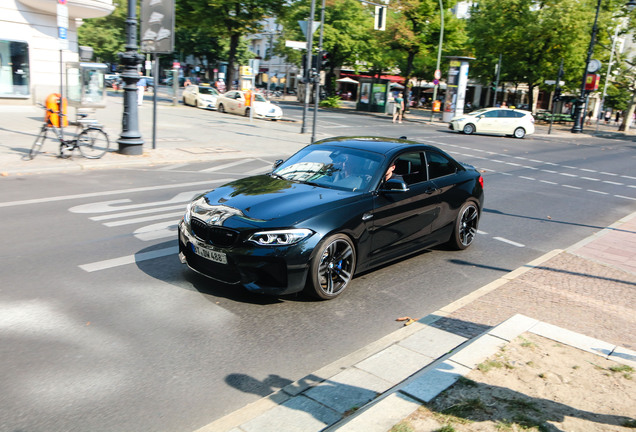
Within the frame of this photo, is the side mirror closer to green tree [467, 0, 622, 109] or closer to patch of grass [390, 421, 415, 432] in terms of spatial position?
patch of grass [390, 421, 415, 432]

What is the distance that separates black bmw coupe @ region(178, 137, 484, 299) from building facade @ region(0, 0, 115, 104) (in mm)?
22112

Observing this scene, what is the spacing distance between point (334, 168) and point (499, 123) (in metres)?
26.5

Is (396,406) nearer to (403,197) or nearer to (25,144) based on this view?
(403,197)

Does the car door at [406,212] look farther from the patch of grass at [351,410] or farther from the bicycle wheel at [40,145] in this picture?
the bicycle wheel at [40,145]

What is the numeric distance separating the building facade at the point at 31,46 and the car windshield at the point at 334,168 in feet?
71.1

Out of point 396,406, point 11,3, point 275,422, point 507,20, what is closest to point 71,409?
point 275,422

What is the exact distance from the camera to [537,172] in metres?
17.4

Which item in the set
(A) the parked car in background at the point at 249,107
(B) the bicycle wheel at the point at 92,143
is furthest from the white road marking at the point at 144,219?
(A) the parked car in background at the point at 249,107

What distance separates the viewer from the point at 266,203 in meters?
5.44

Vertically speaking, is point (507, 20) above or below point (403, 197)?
above

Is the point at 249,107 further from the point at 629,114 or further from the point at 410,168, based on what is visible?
the point at 629,114

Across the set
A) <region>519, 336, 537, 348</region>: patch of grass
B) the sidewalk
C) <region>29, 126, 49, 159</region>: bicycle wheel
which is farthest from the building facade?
<region>519, 336, 537, 348</region>: patch of grass

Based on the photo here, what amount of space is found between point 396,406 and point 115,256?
4.31 m

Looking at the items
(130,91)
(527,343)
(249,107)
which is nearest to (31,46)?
(249,107)
